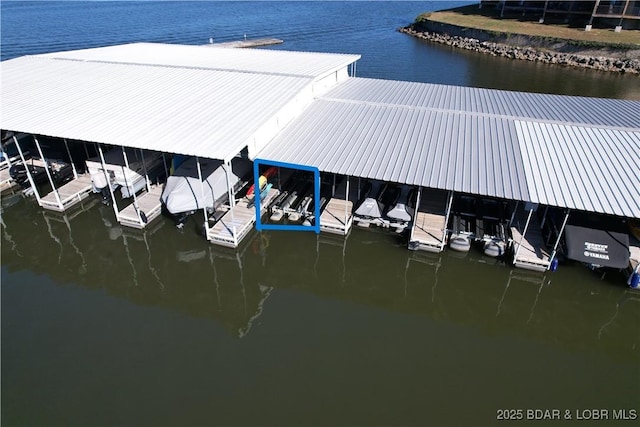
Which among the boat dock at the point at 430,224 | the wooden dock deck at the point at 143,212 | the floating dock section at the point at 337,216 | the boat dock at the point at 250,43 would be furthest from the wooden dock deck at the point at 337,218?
the boat dock at the point at 250,43

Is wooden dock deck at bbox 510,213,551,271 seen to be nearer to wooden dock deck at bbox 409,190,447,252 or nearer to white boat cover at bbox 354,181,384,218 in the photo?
wooden dock deck at bbox 409,190,447,252

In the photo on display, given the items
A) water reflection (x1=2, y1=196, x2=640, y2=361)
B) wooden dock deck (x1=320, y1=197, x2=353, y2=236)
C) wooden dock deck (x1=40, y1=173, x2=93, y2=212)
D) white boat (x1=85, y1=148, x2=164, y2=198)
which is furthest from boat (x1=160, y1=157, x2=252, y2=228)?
wooden dock deck (x1=40, y1=173, x2=93, y2=212)


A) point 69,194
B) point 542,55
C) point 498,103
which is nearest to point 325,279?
point 69,194

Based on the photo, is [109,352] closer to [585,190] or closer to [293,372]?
[293,372]

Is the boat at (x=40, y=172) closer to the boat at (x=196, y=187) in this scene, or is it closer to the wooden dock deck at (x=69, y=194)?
the wooden dock deck at (x=69, y=194)

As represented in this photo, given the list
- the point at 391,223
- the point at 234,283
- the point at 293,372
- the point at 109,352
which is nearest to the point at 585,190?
the point at 391,223

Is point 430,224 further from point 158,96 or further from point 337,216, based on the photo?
point 158,96

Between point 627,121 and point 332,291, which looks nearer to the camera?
point 332,291
